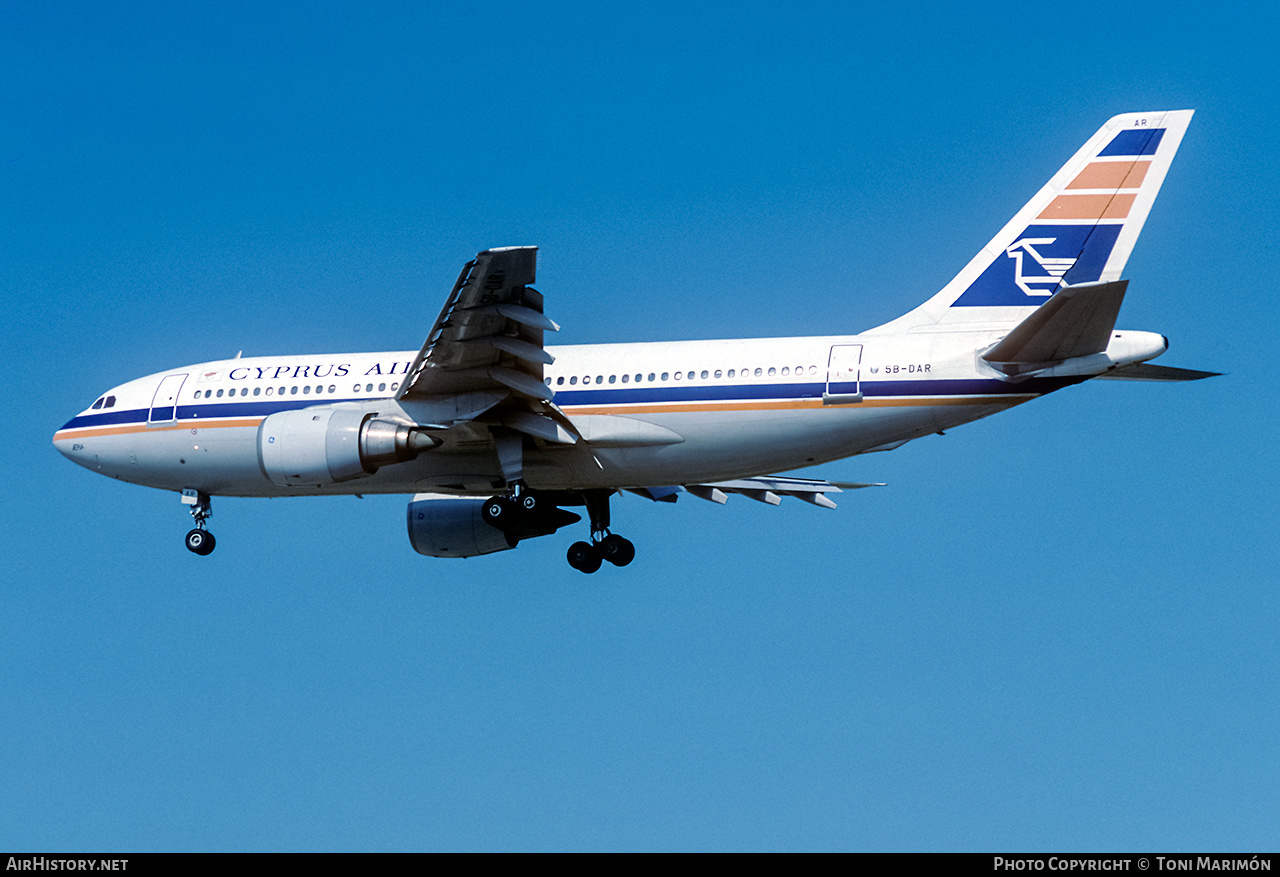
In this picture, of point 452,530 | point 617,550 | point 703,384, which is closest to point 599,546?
point 617,550

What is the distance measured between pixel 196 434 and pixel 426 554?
5.19 metres

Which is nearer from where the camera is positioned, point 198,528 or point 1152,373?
point 1152,373

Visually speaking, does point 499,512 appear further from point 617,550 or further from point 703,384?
point 703,384

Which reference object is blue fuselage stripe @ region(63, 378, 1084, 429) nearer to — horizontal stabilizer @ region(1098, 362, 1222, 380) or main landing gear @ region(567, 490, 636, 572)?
horizontal stabilizer @ region(1098, 362, 1222, 380)

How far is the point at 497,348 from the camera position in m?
23.4

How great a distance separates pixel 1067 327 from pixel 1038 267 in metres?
3.35

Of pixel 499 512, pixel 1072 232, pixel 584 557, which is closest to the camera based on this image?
pixel 1072 232

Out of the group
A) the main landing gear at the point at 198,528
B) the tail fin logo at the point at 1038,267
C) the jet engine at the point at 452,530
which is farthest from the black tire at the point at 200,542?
the tail fin logo at the point at 1038,267

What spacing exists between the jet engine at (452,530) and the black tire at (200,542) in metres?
3.96

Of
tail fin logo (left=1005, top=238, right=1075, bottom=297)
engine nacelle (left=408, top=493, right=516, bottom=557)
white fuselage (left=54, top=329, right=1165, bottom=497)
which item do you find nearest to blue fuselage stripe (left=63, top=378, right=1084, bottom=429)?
white fuselage (left=54, top=329, right=1165, bottom=497)

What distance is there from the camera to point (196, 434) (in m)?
27.2
